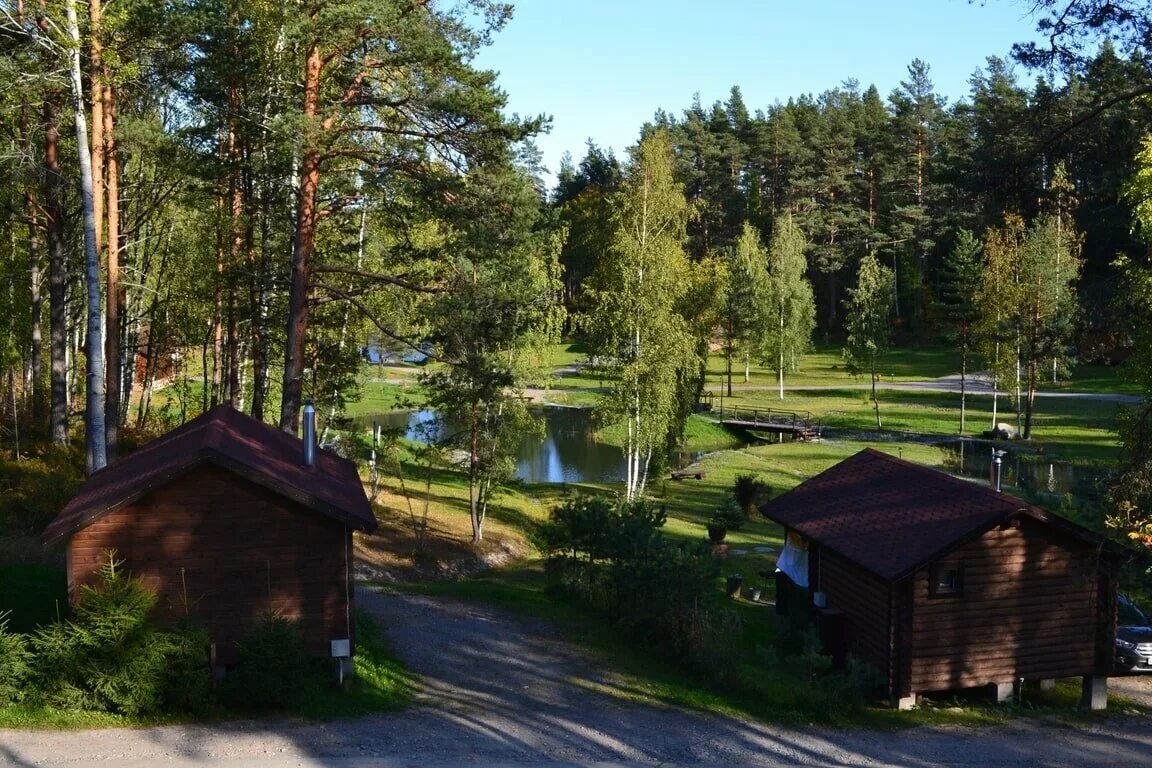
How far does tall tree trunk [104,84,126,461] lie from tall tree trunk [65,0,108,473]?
1.03m

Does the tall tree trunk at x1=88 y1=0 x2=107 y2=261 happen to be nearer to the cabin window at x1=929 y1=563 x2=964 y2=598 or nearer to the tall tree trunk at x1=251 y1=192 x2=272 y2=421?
the tall tree trunk at x1=251 y1=192 x2=272 y2=421

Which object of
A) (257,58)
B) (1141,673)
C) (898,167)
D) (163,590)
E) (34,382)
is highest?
(898,167)

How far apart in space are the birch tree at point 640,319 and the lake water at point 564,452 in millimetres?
7012

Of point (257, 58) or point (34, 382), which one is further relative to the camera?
point (34, 382)

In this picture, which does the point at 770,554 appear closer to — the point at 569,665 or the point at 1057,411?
the point at 569,665

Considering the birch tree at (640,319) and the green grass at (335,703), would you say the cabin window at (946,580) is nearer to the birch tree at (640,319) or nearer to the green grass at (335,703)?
the green grass at (335,703)

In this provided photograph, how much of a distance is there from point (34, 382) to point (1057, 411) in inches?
1813

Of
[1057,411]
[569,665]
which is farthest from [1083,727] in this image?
[1057,411]

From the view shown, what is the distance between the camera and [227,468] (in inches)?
513

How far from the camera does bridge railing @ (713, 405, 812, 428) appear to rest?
51062 millimetres

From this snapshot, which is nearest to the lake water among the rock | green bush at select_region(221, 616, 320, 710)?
the rock

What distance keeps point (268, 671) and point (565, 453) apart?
35.1m

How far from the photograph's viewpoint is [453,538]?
1046 inches

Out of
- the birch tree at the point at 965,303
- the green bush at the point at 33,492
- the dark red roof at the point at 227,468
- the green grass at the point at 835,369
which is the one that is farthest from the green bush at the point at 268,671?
the green grass at the point at 835,369
